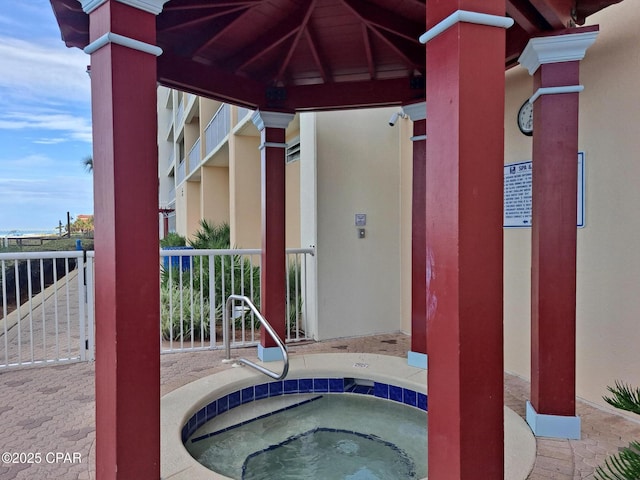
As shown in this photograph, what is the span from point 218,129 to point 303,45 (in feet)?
26.3

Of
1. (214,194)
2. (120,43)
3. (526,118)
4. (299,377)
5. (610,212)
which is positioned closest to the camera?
(120,43)

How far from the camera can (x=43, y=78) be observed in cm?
1959

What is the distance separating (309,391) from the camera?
13.1 feet

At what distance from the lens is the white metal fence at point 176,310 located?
4340 mm

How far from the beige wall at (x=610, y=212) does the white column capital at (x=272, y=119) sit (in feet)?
8.67

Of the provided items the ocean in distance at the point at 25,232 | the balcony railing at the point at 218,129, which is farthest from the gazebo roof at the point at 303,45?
the ocean in distance at the point at 25,232

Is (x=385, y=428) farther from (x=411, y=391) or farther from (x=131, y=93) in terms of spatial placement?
(x=131, y=93)

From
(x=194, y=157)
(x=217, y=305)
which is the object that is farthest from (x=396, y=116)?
(x=194, y=157)

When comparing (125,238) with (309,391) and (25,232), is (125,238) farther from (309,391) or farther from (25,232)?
(25,232)

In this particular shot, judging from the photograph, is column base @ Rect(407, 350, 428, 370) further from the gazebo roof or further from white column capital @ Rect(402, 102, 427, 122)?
the gazebo roof

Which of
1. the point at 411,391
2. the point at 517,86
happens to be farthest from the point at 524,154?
the point at 411,391

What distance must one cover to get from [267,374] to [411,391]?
127 cm

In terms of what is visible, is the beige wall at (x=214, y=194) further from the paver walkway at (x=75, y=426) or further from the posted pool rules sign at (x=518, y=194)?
the posted pool rules sign at (x=518, y=194)

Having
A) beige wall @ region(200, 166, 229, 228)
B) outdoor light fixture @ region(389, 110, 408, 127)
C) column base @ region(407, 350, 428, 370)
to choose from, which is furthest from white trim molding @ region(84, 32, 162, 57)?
beige wall @ region(200, 166, 229, 228)
